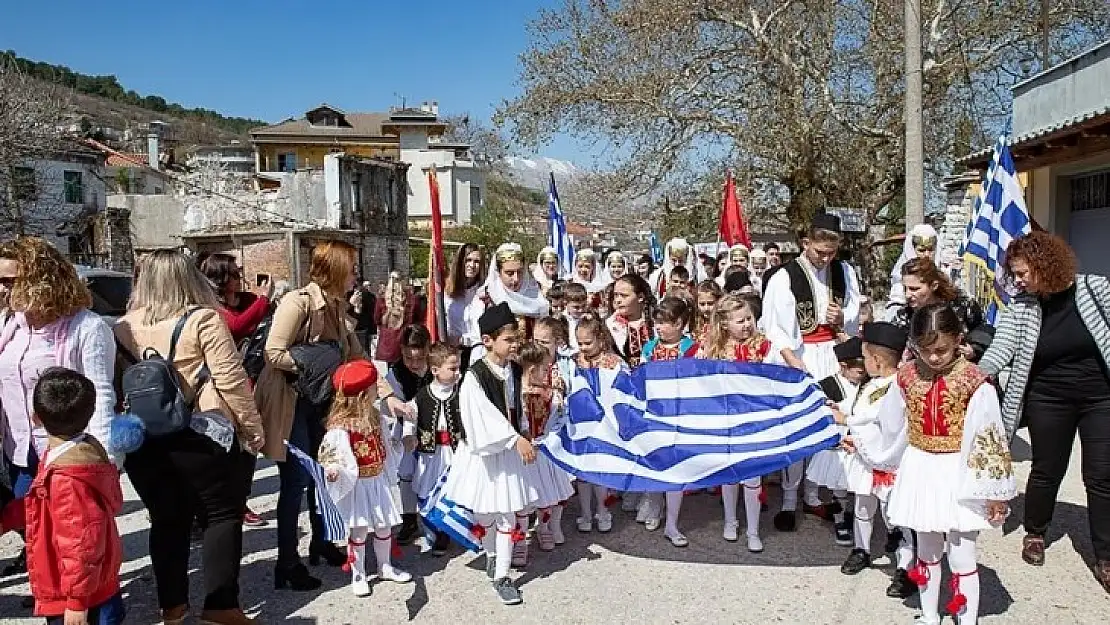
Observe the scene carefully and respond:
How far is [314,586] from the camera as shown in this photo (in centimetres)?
480

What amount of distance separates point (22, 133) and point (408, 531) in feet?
51.6

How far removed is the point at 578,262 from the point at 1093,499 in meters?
5.93

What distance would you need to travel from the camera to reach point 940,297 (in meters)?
5.28

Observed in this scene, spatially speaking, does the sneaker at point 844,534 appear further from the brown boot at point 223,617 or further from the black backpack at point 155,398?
the black backpack at point 155,398

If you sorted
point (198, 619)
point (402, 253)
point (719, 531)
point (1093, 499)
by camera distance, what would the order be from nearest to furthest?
point (198, 619), point (1093, 499), point (719, 531), point (402, 253)

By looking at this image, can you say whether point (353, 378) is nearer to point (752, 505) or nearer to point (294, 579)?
point (294, 579)

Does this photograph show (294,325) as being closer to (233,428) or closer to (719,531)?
(233,428)

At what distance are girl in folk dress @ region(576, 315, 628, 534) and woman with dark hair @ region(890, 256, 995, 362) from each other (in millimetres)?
1901

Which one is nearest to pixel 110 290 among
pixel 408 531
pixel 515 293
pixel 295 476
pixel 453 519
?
pixel 515 293

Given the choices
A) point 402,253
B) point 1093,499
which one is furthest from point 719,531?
point 402,253

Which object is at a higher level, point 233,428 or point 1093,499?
point 233,428

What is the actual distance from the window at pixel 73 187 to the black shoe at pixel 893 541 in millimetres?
41584

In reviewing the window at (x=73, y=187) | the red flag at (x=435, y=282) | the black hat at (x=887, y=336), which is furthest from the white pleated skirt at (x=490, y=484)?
the window at (x=73, y=187)

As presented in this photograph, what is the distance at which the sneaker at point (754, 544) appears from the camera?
5.22 meters
